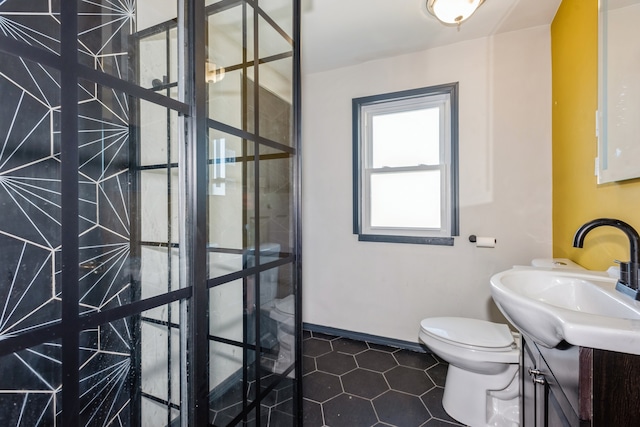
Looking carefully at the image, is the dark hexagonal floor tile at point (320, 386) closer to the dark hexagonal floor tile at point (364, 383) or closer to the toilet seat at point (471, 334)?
the dark hexagonal floor tile at point (364, 383)

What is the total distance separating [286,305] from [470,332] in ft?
3.39

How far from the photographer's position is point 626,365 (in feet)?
2.01

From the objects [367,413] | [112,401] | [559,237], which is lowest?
[367,413]

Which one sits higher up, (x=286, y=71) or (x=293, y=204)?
(x=286, y=71)

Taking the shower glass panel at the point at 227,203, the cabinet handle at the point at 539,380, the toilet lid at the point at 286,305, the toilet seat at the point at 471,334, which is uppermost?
the shower glass panel at the point at 227,203

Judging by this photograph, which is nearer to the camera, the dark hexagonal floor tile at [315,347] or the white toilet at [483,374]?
the white toilet at [483,374]

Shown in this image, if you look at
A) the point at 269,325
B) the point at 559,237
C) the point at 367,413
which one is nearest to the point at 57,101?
the point at 269,325

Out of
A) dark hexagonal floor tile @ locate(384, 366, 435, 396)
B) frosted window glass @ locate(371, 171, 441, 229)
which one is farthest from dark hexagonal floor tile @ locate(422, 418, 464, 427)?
frosted window glass @ locate(371, 171, 441, 229)

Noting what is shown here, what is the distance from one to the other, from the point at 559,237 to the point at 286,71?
74.0 inches

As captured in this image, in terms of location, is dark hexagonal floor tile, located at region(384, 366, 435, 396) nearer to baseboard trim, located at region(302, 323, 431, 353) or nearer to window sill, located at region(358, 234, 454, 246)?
baseboard trim, located at region(302, 323, 431, 353)

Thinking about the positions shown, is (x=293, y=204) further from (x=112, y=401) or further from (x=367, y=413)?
(x=367, y=413)

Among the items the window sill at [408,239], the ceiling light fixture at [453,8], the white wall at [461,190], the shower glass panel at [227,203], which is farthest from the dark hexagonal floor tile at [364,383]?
the ceiling light fixture at [453,8]

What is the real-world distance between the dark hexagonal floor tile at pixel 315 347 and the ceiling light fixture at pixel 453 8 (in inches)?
93.1

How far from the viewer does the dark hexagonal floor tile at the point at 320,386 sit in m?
1.77
